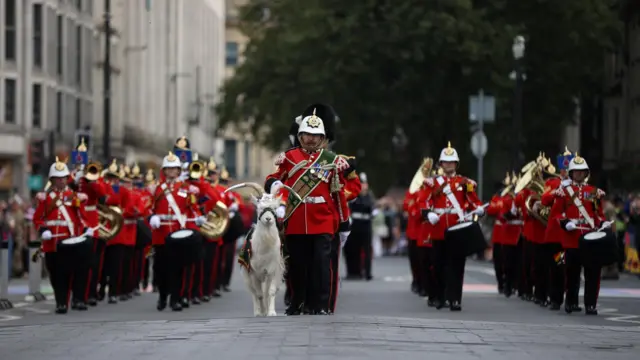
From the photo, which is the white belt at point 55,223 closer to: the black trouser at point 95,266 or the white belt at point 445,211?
the black trouser at point 95,266

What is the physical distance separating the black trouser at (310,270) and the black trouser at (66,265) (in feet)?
20.9

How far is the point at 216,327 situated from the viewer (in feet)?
54.1

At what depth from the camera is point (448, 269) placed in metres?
23.9

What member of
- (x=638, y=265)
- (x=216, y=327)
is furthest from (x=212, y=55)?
(x=216, y=327)

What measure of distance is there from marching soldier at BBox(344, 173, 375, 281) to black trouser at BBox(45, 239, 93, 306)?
12.6 m

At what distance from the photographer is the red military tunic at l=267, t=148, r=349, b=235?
728 inches

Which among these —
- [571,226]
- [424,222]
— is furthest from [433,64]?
[571,226]

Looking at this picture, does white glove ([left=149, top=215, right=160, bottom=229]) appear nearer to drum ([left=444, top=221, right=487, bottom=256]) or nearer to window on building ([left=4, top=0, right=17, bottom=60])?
drum ([left=444, top=221, right=487, bottom=256])

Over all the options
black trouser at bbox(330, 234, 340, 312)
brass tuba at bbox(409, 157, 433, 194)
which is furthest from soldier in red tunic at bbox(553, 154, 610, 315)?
black trouser at bbox(330, 234, 340, 312)

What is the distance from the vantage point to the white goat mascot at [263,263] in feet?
67.5

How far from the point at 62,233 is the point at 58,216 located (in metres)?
0.22

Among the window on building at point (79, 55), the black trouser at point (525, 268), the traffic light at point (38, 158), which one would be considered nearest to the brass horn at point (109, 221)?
the black trouser at point (525, 268)

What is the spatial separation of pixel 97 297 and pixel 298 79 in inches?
1158

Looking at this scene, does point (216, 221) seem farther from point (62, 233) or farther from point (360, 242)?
point (360, 242)
